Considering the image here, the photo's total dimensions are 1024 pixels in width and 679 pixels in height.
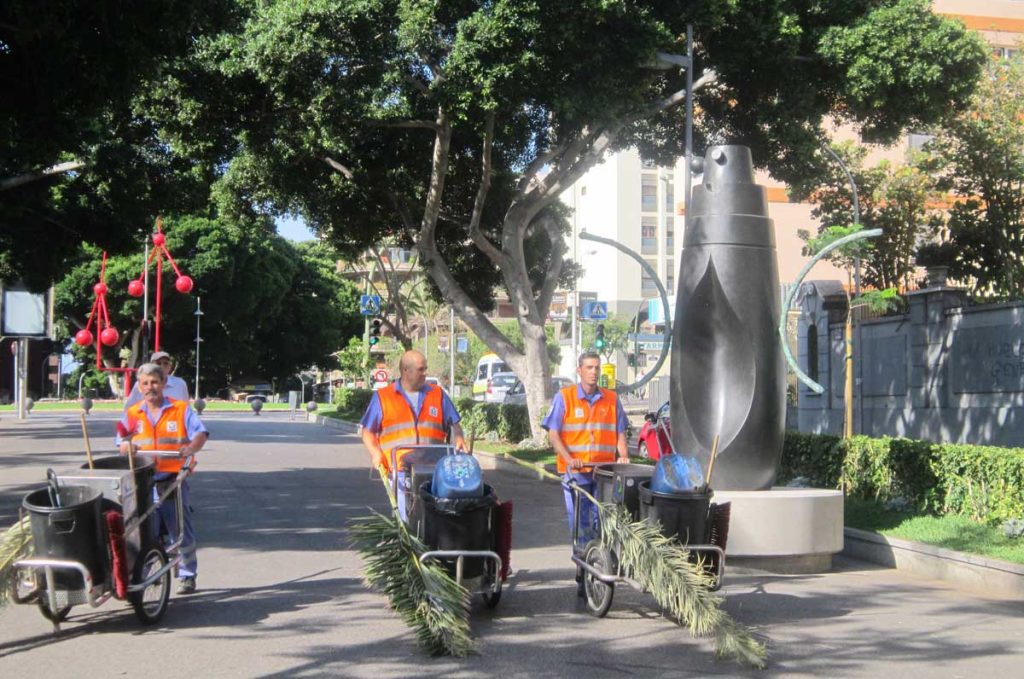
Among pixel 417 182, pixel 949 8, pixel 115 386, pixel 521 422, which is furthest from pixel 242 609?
pixel 115 386

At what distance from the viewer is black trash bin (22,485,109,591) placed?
7.14 metres

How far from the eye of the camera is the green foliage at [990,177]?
101 ft

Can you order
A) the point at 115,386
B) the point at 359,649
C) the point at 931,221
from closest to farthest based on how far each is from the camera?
the point at 359,649 → the point at 931,221 → the point at 115,386

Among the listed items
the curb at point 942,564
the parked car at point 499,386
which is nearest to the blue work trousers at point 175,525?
the curb at point 942,564

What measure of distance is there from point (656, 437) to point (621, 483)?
37.0 ft

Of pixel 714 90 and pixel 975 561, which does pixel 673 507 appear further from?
pixel 714 90

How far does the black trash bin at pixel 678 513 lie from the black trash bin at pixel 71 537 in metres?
3.49

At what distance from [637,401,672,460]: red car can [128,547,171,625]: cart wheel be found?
10.5m

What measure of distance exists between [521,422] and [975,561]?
16.9 metres

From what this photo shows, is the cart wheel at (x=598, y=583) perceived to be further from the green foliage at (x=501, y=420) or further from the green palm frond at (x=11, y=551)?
the green foliage at (x=501, y=420)

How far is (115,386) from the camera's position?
63.0 meters

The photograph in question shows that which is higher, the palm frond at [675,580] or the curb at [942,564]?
the palm frond at [675,580]

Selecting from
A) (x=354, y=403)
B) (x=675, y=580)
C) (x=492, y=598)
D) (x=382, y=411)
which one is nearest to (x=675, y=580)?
(x=675, y=580)

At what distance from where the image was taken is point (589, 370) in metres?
8.88
